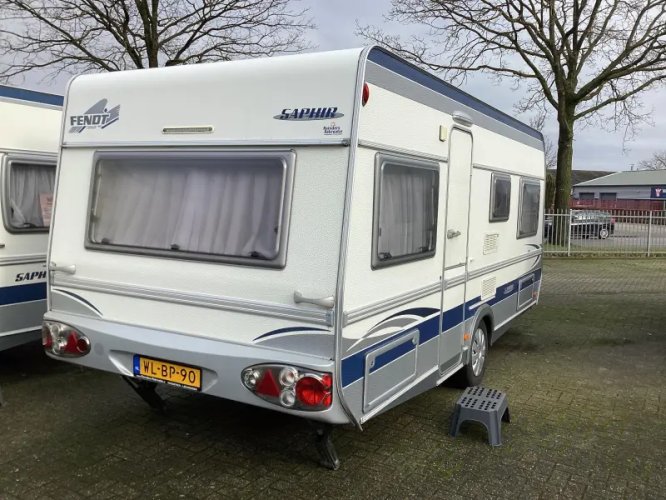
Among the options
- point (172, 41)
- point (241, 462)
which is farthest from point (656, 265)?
point (241, 462)

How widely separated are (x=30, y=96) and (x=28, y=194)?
0.85m

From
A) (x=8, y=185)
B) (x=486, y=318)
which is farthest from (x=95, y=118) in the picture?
(x=486, y=318)

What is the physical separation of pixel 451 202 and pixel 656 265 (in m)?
13.6

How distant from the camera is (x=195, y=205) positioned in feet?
12.4

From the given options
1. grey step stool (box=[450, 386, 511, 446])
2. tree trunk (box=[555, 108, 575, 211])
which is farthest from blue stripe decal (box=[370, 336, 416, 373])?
tree trunk (box=[555, 108, 575, 211])

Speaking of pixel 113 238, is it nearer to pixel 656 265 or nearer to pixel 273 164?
pixel 273 164

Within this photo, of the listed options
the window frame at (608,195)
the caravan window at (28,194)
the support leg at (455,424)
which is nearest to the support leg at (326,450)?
the support leg at (455,424)

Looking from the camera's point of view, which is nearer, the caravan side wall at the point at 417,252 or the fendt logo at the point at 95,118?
the caravan side wall at the point at 417,252

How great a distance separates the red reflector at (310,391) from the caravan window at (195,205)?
0.66m

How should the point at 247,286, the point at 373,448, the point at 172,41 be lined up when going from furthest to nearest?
the point at 172,41, the point at 373,448, the point at 247,286

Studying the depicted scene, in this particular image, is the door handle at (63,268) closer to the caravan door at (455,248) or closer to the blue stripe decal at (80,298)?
the blue stripe decal at (80,298)

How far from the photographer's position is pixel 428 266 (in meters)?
4.31

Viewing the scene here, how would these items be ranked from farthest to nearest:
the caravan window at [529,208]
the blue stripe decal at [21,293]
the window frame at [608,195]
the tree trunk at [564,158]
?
the window frame at [608,195], the tree trunk at [564,158], the caravan window at [529,208], the blue stripe decal at [21,293]

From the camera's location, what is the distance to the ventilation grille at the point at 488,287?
18.3 ft
